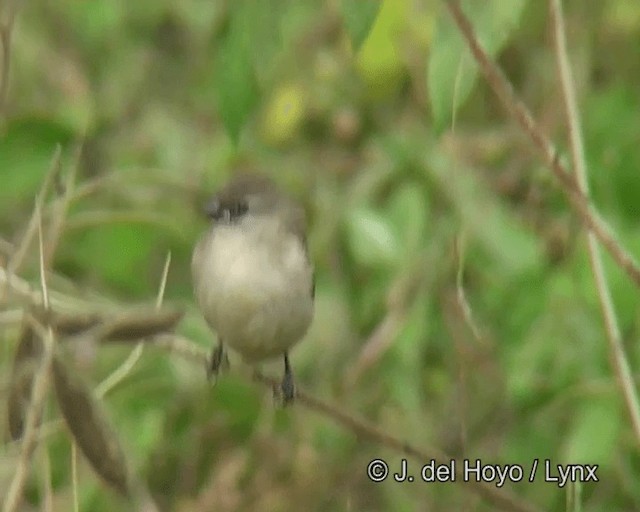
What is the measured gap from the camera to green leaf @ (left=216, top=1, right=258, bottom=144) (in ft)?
3.70

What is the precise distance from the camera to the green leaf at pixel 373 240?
76.8 inches

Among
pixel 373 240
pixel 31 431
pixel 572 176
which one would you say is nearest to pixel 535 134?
pixel 572 176

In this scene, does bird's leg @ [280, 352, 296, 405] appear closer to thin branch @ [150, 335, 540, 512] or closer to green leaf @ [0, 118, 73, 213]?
thin branch @ [150, 335, 540, 512]

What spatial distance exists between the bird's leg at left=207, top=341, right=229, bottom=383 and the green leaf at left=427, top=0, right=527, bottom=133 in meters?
0.81

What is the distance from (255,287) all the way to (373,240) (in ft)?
0.91

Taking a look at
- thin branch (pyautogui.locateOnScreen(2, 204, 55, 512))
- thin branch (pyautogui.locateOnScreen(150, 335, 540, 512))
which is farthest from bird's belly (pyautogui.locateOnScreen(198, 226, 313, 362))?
thin branch (pyautogui.locateOnScreen(2, 204, 55, 512))

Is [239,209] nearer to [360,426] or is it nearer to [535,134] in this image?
[360,426]

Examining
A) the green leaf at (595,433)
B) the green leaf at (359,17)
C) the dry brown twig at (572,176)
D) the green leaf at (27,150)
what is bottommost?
the green leaf at (595,433)

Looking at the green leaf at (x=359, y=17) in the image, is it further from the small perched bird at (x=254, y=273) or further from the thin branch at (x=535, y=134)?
the small perched bird at (x=254, y=273)

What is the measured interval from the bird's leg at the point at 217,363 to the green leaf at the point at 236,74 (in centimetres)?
69

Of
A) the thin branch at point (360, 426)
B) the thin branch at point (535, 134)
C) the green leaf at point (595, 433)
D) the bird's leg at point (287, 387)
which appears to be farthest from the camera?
the bird's leg at point (287, 387)

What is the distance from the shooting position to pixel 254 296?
1.76 meters

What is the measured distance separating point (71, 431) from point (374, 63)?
165cm

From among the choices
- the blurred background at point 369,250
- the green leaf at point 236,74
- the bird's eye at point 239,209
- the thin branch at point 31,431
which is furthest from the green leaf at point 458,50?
the bird's eye at point 239,209
